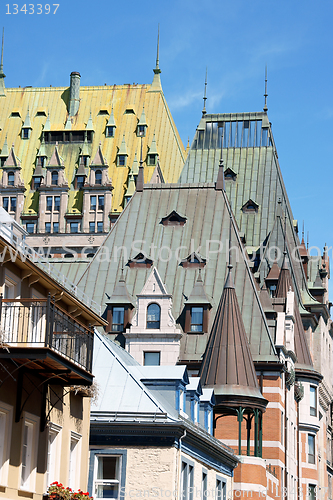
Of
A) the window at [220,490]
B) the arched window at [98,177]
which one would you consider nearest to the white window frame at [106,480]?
the window at [220,490]

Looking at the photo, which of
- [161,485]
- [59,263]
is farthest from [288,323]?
[161,485]

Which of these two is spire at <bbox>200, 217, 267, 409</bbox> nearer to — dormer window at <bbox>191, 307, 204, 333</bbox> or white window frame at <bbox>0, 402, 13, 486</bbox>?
dormer window at <bbox>191, 307, 204, 333</bbox>

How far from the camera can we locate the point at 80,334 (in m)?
25.2

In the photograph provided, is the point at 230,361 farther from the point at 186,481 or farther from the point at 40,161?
the point at 40,161

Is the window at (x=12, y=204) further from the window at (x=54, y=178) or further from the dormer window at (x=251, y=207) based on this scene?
the dormer window at (x=251, y=207)

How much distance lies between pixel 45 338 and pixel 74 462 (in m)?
7.10

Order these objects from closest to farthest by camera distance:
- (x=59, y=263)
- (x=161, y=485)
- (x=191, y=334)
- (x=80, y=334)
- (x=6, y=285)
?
(x=6, y=285) → (x=80, y=334) → (x=161, y=485) → (x=191, y=334) → (x=59, y=263)

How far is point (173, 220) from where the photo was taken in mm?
61031

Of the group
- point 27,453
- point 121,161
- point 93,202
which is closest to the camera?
point 27,453

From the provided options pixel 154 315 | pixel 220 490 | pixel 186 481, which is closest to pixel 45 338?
pixel 186 481

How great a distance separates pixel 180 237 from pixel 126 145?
42339 millimetres

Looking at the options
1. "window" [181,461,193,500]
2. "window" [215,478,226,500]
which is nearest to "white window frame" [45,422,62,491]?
"window" [181,461,193,500]

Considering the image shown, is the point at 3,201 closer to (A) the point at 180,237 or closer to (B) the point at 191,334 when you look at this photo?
(A) the point at 180,237

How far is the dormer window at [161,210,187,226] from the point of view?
60812 mm
